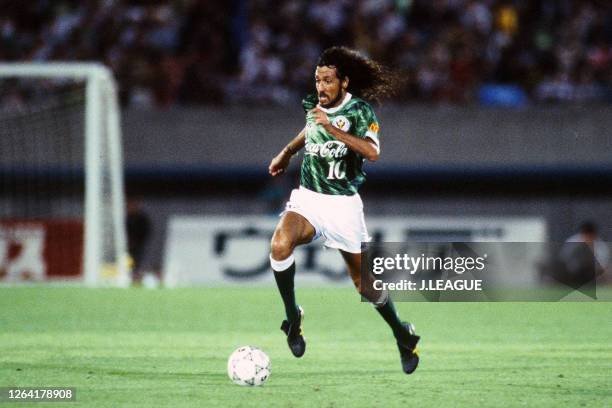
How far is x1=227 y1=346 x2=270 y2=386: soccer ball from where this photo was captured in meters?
7.10

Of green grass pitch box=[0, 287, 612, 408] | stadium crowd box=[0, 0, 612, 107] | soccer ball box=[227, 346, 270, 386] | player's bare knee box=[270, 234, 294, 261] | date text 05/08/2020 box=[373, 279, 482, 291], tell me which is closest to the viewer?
green grass pitch box=[0, 287, 612, 408]

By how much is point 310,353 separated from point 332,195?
1585 mm

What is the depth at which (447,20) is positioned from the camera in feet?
74.3

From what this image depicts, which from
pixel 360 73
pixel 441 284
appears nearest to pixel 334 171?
pixel 360 73

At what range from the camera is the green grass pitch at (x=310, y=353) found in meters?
6.73

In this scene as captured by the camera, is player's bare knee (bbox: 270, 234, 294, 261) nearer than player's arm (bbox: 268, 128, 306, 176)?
Yes

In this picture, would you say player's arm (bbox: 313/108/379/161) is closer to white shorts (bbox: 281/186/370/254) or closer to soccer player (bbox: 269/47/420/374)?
soccer player (bbox: 269/47/420/374)

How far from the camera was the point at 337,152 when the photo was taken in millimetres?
8109

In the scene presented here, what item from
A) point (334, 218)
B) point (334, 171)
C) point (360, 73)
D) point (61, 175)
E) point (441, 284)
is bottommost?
point (334, 218)

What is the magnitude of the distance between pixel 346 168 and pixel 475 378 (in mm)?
1670

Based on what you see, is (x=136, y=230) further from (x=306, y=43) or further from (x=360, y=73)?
(x=360, y=73)

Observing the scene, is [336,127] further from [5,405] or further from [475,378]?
[5,405]

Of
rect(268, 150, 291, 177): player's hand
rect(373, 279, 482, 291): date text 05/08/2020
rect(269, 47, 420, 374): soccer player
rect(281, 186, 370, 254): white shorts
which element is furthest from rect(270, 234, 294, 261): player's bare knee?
rect(373, 279, 482, 291): date text 05/08/2020

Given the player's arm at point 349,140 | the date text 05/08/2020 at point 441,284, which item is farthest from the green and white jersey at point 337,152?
the date text 05/08/2020 at point 441,284
